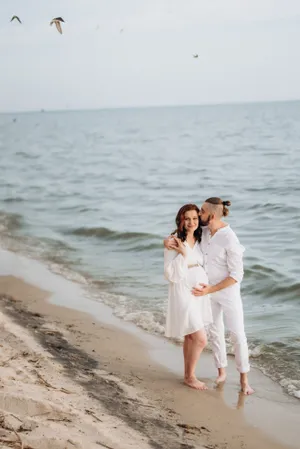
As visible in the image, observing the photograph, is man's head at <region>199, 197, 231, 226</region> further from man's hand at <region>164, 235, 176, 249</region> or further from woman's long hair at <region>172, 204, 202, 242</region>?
man's hand at <region>164, 235, 176, 249</region>

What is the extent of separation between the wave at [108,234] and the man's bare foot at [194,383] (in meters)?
8.70

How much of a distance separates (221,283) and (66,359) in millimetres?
1777

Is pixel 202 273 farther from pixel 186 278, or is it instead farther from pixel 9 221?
pixel 9 221

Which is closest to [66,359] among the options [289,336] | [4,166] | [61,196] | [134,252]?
[289,336]

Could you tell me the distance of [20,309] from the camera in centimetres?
879

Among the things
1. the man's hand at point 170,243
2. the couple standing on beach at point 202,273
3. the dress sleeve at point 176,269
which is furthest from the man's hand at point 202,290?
the man's hand at point 170,243

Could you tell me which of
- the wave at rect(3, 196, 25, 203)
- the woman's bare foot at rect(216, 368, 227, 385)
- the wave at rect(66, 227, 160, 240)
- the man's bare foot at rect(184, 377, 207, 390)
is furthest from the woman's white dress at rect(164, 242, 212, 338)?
the wave at rect(3, 196, 25, 203)

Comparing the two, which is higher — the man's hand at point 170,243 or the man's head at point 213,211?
the man's head at point 213,211

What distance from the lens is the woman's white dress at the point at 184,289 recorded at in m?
5.89

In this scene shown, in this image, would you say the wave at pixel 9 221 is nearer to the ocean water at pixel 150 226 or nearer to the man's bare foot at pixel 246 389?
the ocean water at pixel 150 226

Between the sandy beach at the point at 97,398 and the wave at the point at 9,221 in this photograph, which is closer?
the sandy beach at the point at 97,398

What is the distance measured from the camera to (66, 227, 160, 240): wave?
15.2 meters

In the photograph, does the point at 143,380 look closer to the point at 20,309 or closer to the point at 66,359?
the point at 66,359

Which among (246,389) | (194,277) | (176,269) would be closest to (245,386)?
(246,389)
